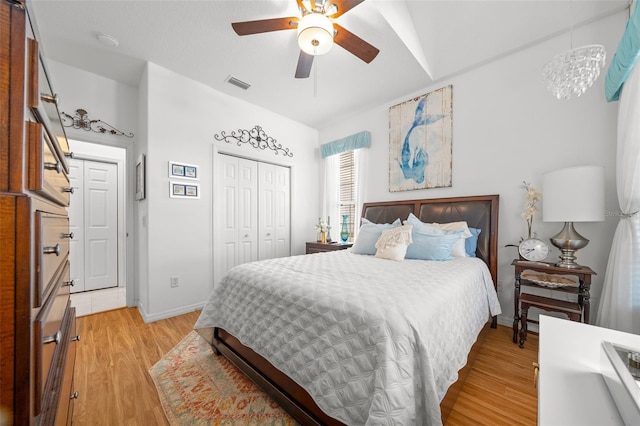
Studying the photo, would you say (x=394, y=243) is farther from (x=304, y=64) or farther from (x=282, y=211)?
(x=282, y=211)

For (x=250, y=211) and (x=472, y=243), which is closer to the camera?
(x=472, y=243)

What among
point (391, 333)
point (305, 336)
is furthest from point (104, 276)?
point (391, 333)

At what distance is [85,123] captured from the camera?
285 cm

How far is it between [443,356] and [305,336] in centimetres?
71

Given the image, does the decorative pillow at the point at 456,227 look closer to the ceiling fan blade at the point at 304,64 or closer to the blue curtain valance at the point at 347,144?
the blue curtain valance at the point at 347,144

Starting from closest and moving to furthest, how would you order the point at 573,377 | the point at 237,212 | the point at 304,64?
1. the point at 573,377
2. the point at 304,64
3. the point at 237,212

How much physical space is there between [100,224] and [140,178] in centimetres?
189

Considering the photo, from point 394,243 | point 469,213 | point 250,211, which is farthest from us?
point 250,211

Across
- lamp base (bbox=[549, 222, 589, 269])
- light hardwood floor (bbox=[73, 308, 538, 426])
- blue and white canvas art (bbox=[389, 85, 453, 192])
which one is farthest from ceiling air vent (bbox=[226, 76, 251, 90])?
lamp base (bbox=[549, 222, 589, 269])

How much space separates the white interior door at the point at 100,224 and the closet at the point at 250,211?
2.26m

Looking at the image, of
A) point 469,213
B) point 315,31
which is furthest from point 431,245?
point 315,31

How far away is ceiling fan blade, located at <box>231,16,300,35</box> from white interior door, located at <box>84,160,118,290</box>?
3743 millimetres

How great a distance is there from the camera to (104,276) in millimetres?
4078

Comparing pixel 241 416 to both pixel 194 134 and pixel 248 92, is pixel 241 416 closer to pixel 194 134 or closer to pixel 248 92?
pixel 194 134
